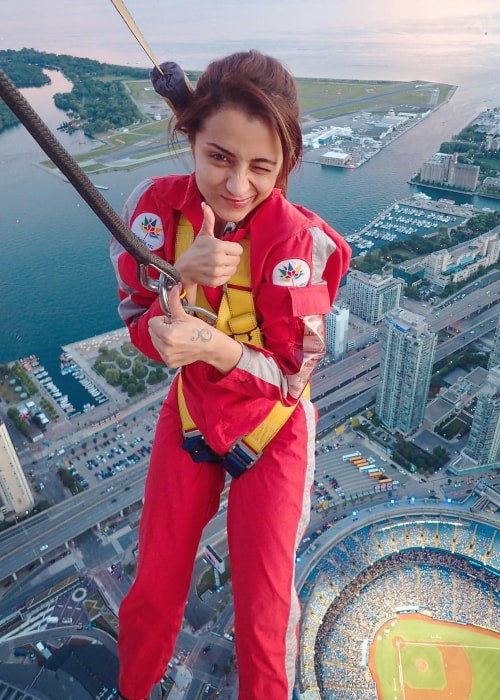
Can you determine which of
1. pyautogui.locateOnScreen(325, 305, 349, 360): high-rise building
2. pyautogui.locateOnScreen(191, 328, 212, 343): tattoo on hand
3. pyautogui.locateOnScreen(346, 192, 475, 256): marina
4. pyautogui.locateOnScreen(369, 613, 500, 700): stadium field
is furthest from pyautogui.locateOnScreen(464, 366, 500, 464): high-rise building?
pyautogui.locateOnScreen(346, 192, 475, 256): marina

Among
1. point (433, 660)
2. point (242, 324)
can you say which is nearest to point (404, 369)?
point (433, 660)

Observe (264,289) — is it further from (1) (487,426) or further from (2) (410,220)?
(2) (410,220)

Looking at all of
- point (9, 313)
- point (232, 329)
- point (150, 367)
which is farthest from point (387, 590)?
point (9, 313)

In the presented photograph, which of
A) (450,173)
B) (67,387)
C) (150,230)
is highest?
(150,230)

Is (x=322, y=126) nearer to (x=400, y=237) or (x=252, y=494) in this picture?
(x=400, y=237)

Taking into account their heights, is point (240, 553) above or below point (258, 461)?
below

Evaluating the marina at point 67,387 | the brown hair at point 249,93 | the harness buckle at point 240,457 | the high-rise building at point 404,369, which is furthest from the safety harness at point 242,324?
the marina at point 67,387
